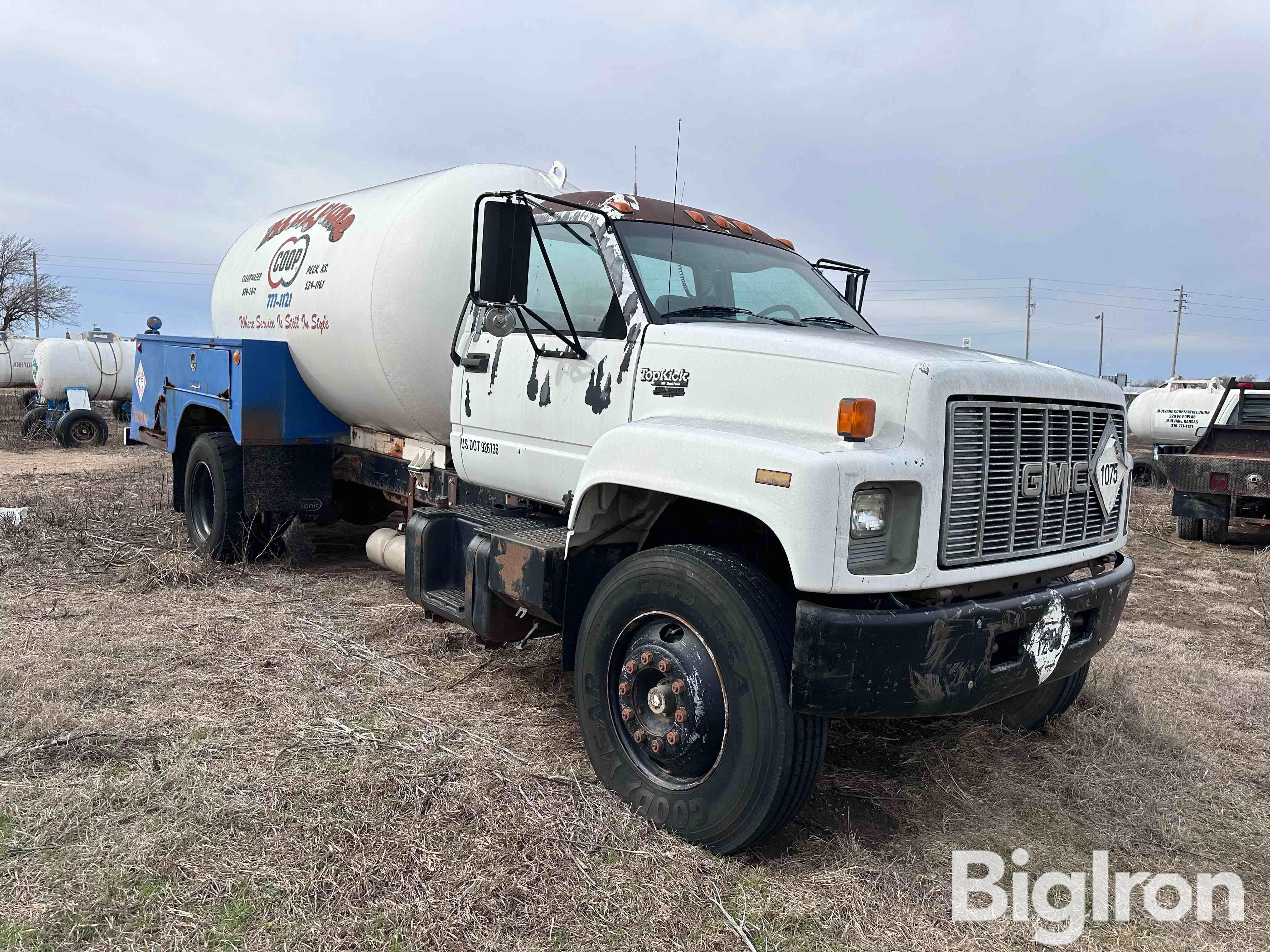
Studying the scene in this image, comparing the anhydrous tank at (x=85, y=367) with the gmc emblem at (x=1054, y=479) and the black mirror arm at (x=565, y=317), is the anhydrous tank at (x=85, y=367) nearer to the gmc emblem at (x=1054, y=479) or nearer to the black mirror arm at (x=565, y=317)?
the black mirror arm at (x=565, y=317)

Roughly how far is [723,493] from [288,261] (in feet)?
16.6

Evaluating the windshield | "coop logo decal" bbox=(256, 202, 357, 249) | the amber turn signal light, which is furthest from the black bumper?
"coop logo decal" bbox=(256, 202, 357, 249)

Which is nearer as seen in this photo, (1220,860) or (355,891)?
(355,891)

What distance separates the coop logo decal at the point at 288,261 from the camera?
6820mm

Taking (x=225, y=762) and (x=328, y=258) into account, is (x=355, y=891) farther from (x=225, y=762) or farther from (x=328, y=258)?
(x=328, y=258)

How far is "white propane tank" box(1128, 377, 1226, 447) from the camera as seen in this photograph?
1767cm

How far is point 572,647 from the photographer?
3977 mm

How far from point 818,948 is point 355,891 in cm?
142

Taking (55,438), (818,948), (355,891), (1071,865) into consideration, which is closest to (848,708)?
(818,948)

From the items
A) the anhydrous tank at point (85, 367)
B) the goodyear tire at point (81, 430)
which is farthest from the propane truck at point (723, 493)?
the anhydrous tank at point (85, 367)

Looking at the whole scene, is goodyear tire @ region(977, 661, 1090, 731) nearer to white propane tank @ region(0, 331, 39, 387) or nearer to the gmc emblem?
the gmc emblem

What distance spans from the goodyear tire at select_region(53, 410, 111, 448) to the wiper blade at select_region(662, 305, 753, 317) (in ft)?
60.9

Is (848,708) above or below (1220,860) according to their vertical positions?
above

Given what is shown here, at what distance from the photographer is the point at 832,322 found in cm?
441
